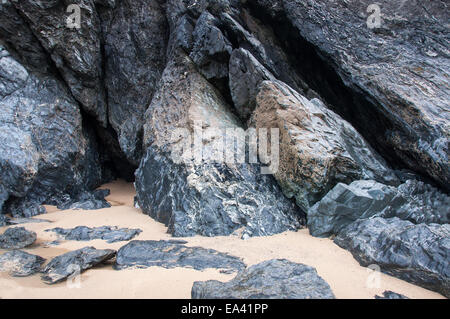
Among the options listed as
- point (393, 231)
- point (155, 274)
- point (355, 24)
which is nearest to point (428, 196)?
point (393, 231)

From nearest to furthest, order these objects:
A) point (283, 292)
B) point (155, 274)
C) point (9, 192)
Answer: point (283, 292) < point (155, 274) < point (9, 192)

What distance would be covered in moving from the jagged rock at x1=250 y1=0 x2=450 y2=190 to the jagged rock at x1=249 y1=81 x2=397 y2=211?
0.66m

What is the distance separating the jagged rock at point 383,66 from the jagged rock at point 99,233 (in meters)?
4.68

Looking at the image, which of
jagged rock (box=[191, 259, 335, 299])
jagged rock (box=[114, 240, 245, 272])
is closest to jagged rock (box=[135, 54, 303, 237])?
jagged rock (box=[114, 240, 245, 272])

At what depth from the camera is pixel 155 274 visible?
324 cm

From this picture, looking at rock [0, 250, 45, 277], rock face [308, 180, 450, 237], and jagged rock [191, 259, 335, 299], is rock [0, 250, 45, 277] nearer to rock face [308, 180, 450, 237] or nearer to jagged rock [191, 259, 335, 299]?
jagged rock [191, 259, 335, 299]

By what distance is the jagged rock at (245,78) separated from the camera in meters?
5.77

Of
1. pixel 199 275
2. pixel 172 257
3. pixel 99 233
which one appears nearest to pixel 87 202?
Result: pixel 99 233

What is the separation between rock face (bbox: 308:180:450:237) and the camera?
429 cm

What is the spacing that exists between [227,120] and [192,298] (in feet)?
12.5

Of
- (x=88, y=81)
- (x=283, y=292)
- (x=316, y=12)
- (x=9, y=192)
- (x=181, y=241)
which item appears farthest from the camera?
(x=88, y=81)

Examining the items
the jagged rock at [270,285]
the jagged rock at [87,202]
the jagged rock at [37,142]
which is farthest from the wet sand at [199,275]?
the jagged rock at [37,142]

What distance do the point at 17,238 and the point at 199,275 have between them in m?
2.85

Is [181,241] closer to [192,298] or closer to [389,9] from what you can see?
[192,298]
